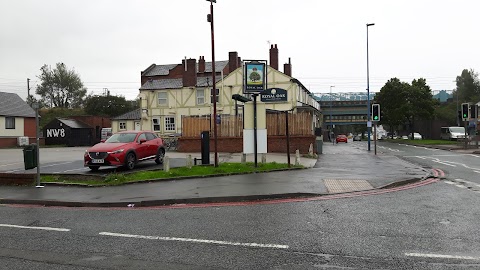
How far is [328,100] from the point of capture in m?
81.8

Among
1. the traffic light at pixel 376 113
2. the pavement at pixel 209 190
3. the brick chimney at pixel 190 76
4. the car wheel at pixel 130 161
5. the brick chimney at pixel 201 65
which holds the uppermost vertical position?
the brick chimney at pixel 201 65

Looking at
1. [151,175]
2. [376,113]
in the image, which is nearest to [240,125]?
[376,113]

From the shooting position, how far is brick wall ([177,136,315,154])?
24.7 m

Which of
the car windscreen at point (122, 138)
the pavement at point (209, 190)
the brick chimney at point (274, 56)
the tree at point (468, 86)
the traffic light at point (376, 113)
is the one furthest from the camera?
the tree at point (468, 86)

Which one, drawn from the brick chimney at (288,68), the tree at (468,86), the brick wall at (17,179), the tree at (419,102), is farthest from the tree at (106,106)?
the tree at (468,86)

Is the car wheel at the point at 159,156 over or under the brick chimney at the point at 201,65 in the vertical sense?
under

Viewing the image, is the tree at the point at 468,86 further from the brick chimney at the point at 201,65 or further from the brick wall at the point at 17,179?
the brick wall at the point at 17,179

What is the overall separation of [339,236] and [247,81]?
10.8m

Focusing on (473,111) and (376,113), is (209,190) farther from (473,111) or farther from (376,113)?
(473,111)

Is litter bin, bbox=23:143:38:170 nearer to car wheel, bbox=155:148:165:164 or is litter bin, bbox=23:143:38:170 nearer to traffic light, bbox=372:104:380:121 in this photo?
car wheel, bbox=155:148:165:164

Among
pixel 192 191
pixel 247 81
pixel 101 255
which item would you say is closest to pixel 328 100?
pixel 247 81

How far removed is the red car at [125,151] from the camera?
581 inches

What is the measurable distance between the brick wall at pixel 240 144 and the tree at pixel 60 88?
57634 mm

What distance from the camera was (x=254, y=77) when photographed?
52.7 feet
